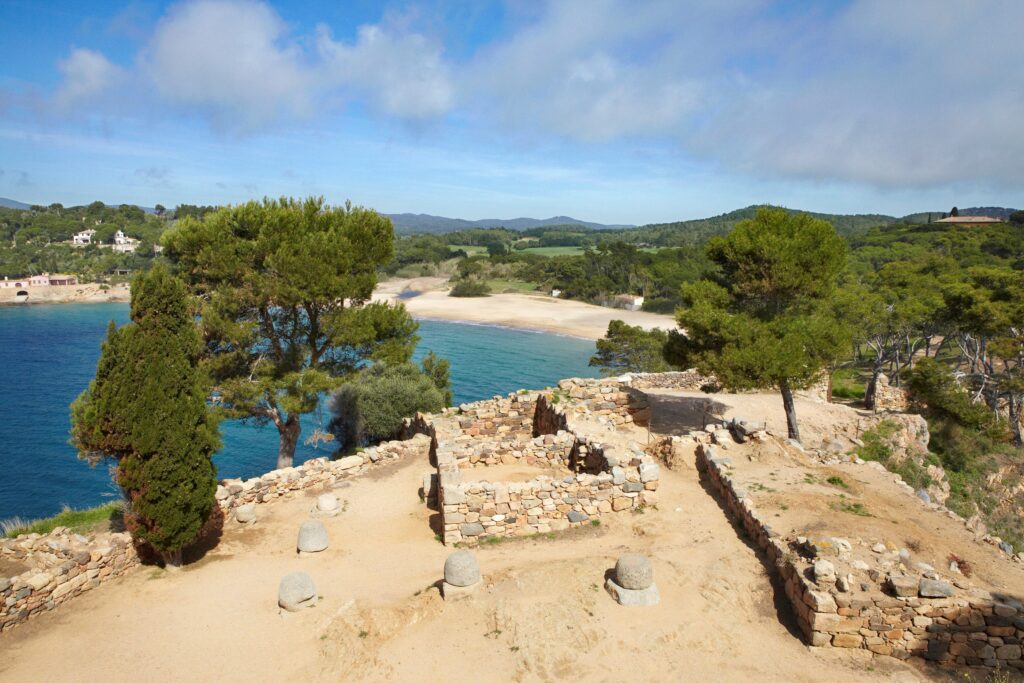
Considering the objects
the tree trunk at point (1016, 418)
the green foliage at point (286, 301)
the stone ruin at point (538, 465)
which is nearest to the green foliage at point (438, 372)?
the green foliage at point (286, 301)

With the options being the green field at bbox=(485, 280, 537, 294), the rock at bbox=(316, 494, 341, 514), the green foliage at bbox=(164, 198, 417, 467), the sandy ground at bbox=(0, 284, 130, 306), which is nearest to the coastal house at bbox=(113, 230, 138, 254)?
the sandy ground at bbox=(0, 284, 130, 306)

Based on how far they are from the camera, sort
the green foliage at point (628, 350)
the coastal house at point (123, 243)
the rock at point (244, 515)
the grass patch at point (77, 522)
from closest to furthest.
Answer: the rock at point (244, 515) < the grass patch at point (77, 522) < the green foliage at point (628, 350) < the coastal house at point (123, 243)

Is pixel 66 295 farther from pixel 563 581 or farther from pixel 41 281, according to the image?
pixel 563 581

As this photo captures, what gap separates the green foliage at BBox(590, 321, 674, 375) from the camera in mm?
32938

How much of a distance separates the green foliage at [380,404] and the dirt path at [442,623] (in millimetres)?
10446

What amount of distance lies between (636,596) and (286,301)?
1247 centimetres

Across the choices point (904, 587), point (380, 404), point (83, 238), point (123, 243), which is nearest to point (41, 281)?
point (123, 243)

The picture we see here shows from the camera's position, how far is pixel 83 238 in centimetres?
10481

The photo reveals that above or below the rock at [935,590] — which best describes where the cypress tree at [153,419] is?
above

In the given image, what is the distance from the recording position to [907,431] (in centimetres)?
1919

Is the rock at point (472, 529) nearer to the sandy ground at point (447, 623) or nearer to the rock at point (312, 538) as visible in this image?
the sandy ground at point (447, 623)

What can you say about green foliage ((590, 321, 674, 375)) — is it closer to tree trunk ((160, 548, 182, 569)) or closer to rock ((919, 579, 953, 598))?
rock ((919, 579, 953, 598))

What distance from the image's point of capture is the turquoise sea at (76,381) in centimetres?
2227

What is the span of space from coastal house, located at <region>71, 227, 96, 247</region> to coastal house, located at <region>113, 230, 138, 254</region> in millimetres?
4018
